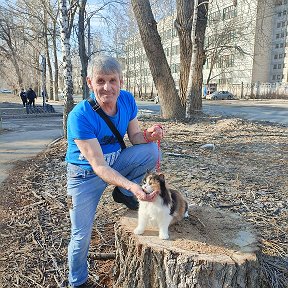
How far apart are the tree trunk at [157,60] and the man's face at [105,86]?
30.3 ft

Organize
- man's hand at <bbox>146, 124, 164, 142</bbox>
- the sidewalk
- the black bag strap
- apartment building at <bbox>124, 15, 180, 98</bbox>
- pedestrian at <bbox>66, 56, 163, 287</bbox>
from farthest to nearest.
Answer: apartment building at <bbox>124, 15, 180, 98</bbox>
the sidewalk
man's hand at <bbox>146, 124, 164, 142</bbox>
the black bag strap
pedestrian at <bbox>66, 56, 163, 287</bbox>

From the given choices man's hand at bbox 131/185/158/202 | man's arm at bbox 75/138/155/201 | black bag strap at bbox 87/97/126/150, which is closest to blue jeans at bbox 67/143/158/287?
man's arm at bbox 75/138/155/201

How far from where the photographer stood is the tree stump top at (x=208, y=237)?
222cm

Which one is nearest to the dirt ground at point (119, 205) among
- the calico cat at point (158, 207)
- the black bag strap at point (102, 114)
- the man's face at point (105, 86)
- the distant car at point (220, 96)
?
the calico cat at point (158, 207)

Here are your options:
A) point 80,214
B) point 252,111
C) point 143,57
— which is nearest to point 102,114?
point 80,214

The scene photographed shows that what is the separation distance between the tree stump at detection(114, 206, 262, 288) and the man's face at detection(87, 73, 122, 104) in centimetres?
108

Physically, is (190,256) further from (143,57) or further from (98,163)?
(143,57)

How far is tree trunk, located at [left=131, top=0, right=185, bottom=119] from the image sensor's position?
11.0 m

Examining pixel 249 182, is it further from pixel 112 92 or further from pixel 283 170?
pixel 112 92

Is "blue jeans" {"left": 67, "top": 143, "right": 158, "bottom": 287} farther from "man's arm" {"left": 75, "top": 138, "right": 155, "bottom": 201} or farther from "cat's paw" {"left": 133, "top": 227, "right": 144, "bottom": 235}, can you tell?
"cat's paw" {"left": 133, "top": 227, "right": 144, "bottom": 235}

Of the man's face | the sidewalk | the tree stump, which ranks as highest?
the man's face

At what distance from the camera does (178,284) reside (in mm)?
2215

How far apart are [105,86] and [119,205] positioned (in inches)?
88.4

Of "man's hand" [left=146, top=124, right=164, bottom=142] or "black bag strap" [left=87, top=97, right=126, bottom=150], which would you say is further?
"man's hand" [left=146, top=124, right=164, bottom=142]
